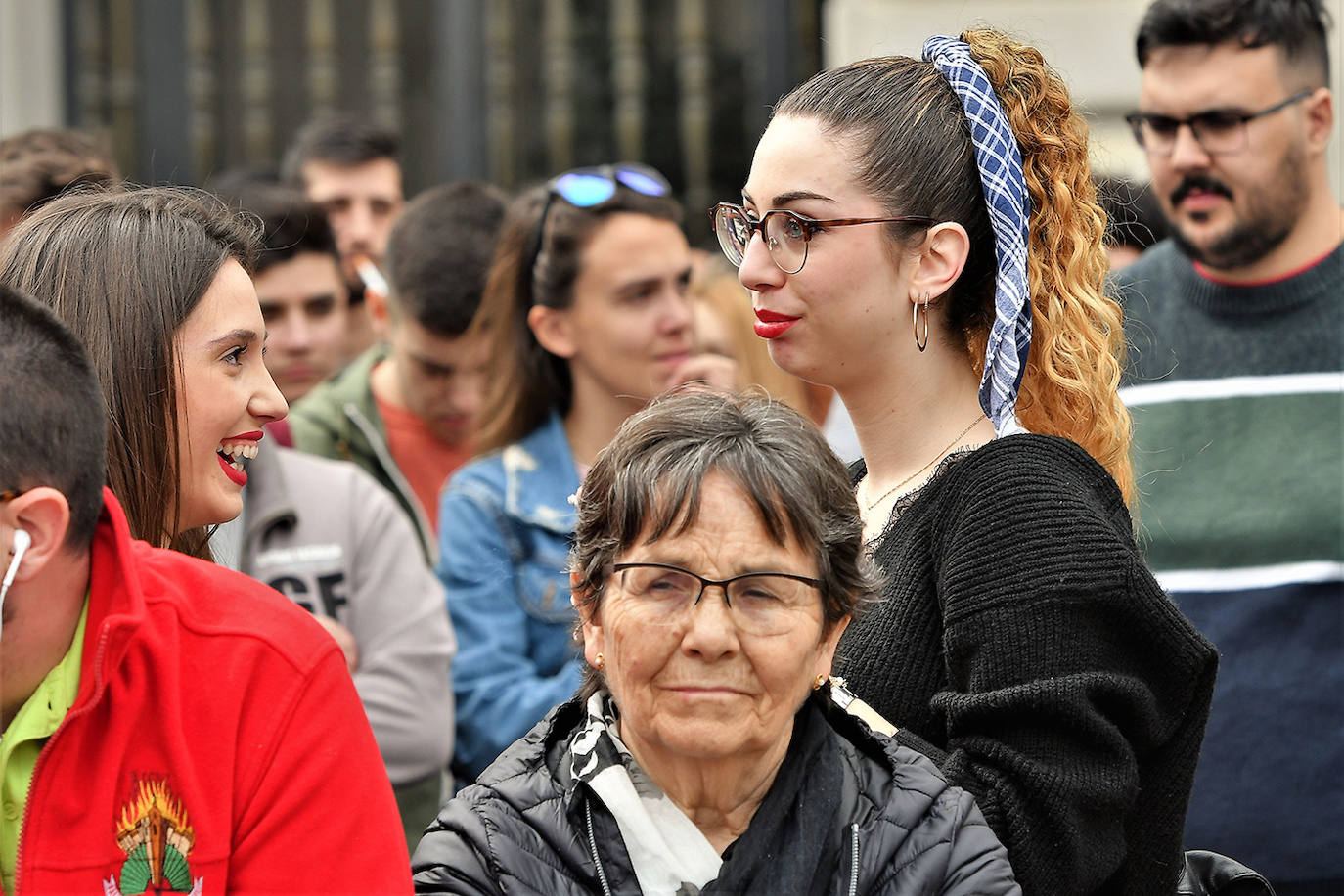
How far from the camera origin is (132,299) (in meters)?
2.29

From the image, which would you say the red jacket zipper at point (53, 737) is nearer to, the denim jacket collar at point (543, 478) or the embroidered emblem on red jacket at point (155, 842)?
the embroidered emblem on red jacket at point (155, 842)

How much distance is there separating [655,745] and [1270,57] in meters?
2.60

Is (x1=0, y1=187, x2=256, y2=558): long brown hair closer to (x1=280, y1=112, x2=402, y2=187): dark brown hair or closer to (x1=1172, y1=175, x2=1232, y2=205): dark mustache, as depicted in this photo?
(x1=1172, y1=175, x2=1232, y2=205): dark mustache

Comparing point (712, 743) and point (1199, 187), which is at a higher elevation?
point (1199, 187)

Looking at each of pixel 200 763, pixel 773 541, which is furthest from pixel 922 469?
pixel 200 763

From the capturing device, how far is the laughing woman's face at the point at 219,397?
230cm

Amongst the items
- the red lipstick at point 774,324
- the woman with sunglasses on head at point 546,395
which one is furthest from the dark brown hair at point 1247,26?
the red lipstick at point 774,324

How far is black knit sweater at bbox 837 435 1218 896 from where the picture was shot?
2.16 m

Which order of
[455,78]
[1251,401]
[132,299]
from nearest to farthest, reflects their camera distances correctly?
1. [132,299]
2. [1251,401]
3. [455,78]

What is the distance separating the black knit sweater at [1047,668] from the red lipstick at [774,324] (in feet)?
1.13

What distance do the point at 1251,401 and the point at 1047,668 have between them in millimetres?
1703

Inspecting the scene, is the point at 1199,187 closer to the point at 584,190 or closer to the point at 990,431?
the point at 584,190

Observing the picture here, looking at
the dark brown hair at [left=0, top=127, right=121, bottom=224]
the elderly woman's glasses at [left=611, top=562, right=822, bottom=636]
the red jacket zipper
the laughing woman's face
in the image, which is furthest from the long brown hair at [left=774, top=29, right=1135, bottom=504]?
the dark brown hair at [left=0, top=127, right=121, bottom=224]

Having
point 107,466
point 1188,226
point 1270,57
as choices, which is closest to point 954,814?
point 107,466
